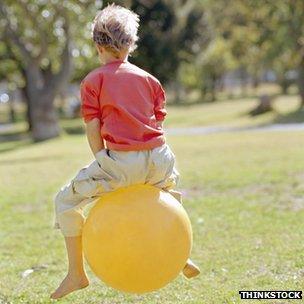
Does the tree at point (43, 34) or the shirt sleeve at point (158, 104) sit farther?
the tree at point (43, 34)

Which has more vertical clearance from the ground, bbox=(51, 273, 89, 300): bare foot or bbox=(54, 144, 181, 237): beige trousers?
bbox=(54, 144, 181, 237): beige trousers

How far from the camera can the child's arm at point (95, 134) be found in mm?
4348

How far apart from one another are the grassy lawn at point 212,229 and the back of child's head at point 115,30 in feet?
6.33

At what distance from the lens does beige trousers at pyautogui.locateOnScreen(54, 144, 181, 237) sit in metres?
4.32

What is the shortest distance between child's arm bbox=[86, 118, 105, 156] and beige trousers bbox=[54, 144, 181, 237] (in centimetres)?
7

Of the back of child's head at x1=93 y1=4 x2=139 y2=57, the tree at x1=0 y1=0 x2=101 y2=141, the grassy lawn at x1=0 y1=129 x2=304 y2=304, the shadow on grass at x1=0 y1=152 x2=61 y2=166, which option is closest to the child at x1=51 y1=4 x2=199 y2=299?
the back of child's head at x1=93 y1=4 x2=139 y2=57

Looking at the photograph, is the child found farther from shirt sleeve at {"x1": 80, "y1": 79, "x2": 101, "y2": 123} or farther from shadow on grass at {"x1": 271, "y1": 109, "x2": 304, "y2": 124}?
shadow on grass at {"x1": 271, "y1": 109, "x2": 304, "y2": 124}

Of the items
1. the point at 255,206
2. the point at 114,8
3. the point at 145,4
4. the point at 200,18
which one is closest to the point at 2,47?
the point at 145,4

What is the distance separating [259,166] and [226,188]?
2578 millimetres

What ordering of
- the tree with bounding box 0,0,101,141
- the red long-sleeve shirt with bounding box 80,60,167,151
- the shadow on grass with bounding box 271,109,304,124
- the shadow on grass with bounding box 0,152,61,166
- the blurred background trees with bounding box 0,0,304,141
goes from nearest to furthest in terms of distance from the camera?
the red long-sleeve shirt with bounding box 80,60,167,151
the shadow on grass with bounding box 0,152,61,166
the tree with bounding box 0,0,101,141
the blurred background trees with bounding box 0,0,304,141
the shadow on grass with bounding box 271,109,304,124

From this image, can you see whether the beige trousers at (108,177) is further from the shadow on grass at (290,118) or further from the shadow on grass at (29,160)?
the shadow on grass at (290,118)

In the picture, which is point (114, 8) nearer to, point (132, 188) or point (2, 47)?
point (132, 188)

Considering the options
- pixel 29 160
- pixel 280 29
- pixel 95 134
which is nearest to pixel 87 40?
pixel 280 29

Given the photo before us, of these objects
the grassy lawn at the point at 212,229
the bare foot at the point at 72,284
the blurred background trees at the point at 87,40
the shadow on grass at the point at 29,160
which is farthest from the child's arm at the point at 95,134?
the blurred background trees at the point at 87,40
